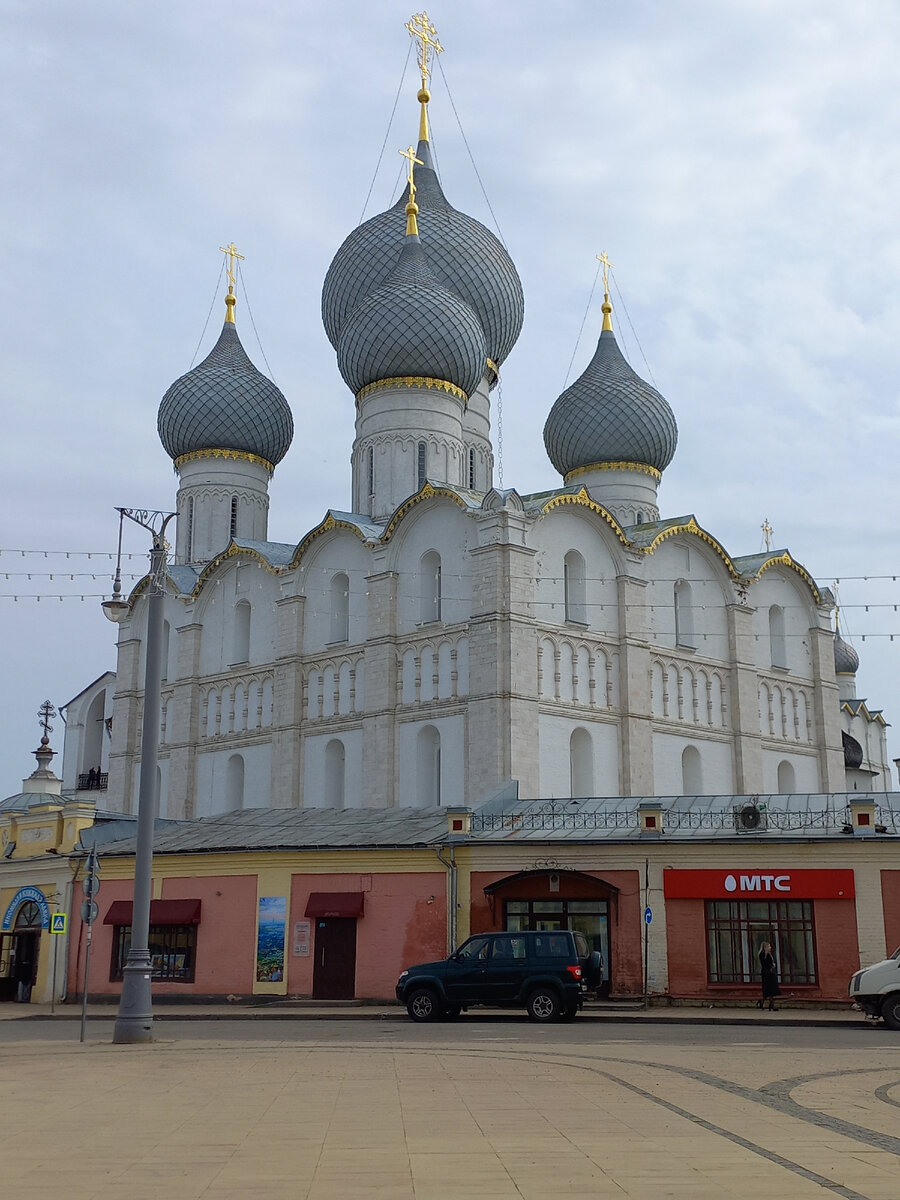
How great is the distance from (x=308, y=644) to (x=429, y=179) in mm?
18719

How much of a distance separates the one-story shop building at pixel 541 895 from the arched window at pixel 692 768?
1098cm

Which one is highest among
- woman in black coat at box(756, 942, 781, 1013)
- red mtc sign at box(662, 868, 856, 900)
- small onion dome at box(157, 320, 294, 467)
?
small onion dome at box(157, 320, 294, 467)

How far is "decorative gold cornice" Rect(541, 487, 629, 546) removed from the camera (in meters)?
36.3

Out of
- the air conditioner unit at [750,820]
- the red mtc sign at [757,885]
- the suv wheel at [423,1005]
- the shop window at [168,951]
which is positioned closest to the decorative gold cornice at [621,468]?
the air conditioner unit at [750,820]

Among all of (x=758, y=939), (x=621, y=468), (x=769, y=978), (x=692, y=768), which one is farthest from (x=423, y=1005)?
(x=621, y=468)

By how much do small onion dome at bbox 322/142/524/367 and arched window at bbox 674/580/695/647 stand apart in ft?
40.4

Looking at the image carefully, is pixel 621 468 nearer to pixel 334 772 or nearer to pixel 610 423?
pixel 610 423

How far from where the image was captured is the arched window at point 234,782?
41.8m

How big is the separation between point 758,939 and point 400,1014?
607 cm

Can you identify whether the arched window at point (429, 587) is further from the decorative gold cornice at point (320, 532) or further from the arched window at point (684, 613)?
the arched window at point (684, 613)

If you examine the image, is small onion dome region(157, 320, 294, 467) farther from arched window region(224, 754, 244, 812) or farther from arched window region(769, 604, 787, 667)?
arched window region(769, 604, 787, 667)

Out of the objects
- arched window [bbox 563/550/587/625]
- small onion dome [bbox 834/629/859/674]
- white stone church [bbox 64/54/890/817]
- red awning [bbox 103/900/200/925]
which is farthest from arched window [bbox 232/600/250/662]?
small onion dome [bbox 834/629/859/674]

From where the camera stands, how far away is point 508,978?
19.9m

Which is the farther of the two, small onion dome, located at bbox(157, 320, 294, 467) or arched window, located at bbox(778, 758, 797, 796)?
small onion dome, located at bbox(157, 320, 294, 467)
